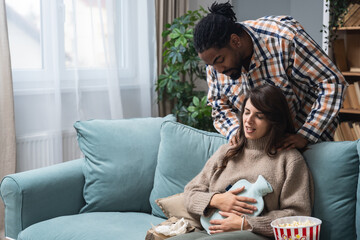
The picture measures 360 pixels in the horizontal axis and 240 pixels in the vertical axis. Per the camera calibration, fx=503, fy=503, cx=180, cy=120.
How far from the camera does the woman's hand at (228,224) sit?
1.78 meters

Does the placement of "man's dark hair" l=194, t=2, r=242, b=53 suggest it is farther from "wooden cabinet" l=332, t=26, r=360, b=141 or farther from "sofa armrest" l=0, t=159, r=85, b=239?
"wooden cabinet" l=332, t=26, r=360, b=141

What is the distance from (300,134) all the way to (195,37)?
0.54m

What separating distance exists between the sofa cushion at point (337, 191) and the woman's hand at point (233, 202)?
27cm

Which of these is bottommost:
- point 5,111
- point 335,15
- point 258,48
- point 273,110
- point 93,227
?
point 93,227

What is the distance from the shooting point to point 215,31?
71.3 inches

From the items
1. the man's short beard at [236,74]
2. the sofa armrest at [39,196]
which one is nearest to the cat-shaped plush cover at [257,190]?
the man's short beard at [236,74]

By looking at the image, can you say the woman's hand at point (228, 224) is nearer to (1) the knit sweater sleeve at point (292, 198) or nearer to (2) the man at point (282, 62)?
(1) the knit sweater sleeve at point (292, 198)

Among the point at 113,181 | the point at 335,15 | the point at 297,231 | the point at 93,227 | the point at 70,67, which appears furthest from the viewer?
the point at 335,15

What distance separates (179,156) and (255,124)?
1.74 ft

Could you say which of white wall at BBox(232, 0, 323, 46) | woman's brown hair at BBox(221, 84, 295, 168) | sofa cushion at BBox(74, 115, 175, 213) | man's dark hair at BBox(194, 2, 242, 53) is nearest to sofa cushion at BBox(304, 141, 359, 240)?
woman's brown hair at BBox(221, 84, 295, 168)

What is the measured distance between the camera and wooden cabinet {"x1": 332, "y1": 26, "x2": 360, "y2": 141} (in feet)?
12.5

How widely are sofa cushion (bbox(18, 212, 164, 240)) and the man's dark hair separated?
0.83m

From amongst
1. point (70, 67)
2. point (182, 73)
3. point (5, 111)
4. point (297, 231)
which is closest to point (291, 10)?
point (182, 73)

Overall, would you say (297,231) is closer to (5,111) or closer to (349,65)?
(5,111)
